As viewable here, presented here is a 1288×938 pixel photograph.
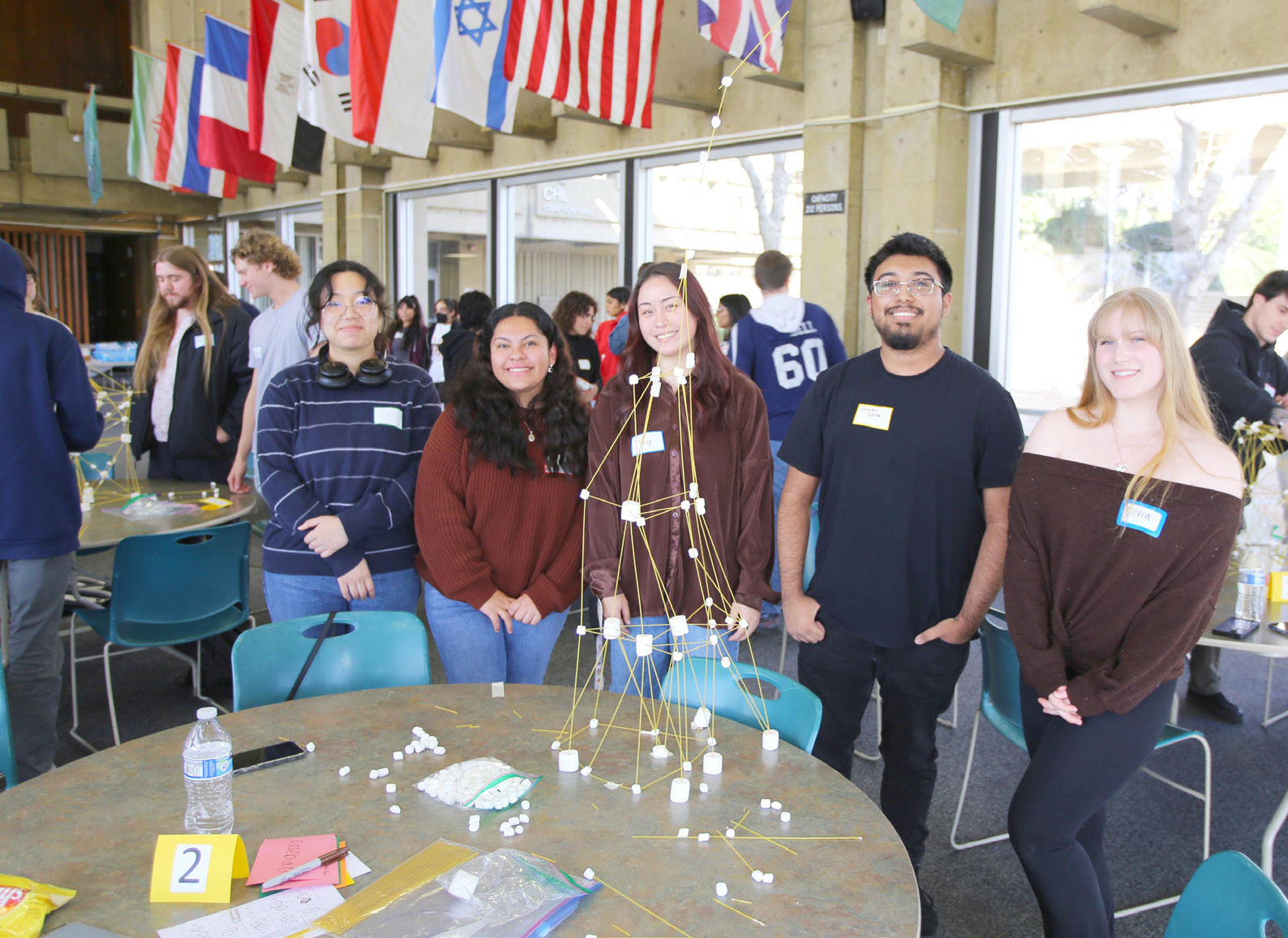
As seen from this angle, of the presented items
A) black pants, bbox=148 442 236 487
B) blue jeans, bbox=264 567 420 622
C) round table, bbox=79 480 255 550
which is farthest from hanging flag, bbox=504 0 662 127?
blue jeans, bbox=264 567 420 622

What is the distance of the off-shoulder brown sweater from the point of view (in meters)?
1.91

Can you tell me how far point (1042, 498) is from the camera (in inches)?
81.2

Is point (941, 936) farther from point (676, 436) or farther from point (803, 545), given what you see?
point (676, 436)

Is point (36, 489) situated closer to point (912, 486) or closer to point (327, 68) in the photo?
point (912, 486)

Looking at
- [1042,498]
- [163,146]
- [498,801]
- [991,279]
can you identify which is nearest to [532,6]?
[991,279]

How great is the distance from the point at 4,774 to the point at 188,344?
264 cm

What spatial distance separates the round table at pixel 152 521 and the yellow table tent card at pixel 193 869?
7.34 feet

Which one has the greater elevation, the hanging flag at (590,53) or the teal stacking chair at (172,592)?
the hanging flag at (590,53)

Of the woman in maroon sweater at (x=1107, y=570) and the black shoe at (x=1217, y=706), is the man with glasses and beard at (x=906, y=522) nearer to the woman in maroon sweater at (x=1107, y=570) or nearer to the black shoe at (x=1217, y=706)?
the woman in maroon sweater at (x=1107, y=570)

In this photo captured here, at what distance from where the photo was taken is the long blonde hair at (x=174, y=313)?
14.2 ft

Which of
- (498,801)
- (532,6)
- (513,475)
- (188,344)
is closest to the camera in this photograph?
(498,801)

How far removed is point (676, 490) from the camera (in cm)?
254

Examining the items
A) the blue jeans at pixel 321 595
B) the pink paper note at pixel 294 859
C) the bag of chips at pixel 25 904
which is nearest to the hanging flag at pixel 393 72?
the blue jeans at pixel 321 595

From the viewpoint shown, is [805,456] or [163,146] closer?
[805,456]
